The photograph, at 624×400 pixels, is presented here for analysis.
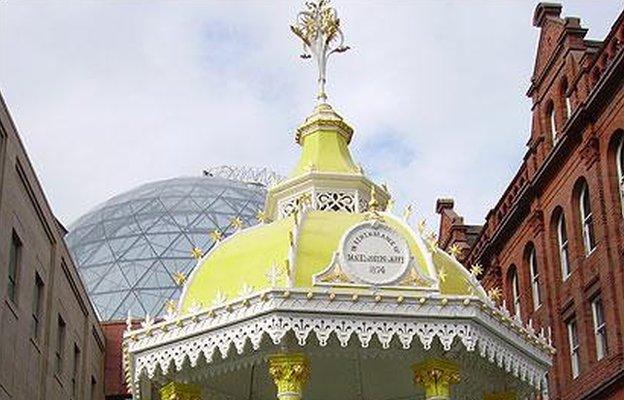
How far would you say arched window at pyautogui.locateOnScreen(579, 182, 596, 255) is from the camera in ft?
109

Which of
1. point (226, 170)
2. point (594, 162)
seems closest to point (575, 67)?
point (594, 162)

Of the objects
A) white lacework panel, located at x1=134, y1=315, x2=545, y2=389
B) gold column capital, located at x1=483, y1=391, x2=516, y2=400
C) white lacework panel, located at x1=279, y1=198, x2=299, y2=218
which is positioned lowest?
gold column capital, located at x1=483, y1=391, x2=516, y2=400

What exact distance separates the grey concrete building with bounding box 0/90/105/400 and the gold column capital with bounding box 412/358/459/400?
429 inches

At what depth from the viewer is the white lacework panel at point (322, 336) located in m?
15.9

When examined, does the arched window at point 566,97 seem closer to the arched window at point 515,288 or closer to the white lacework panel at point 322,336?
the arched window at point 515,288

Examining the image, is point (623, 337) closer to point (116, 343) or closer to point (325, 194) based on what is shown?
point (325, 194)

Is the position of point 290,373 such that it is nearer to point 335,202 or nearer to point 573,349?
point 335,202

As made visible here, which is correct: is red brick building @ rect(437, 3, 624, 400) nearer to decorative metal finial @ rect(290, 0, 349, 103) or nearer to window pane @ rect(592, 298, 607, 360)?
window pane @ rect(592, 298, 607, 360)

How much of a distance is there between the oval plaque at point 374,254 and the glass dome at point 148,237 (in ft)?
133

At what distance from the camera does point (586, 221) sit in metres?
33.7

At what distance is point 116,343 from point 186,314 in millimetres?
26380

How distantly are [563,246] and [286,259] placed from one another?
69.1ft

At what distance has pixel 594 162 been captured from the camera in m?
32.5

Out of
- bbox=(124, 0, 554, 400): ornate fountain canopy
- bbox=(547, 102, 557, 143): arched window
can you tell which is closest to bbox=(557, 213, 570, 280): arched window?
bbox=(547, 102, 557, 143): arched window
